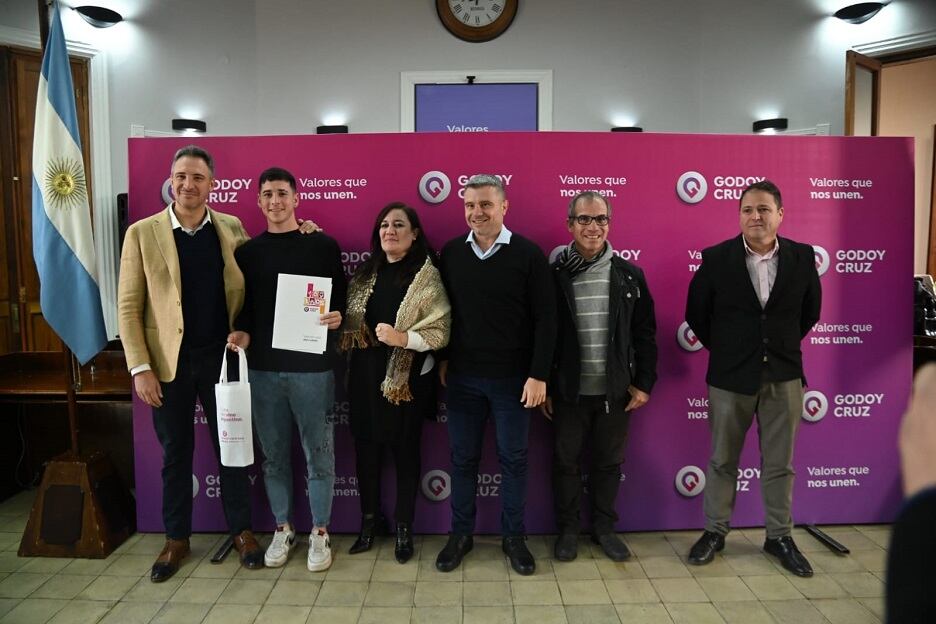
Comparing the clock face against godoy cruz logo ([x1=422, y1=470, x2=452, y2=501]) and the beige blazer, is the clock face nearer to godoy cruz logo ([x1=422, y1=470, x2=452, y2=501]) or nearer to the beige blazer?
the beige blazer

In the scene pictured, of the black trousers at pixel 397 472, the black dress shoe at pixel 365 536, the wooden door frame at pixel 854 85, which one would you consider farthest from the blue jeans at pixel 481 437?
the wooden door frame at pixel 854 85

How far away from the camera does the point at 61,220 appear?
2.71m

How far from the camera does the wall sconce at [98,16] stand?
527 centimetres

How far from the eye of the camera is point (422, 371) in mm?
2578

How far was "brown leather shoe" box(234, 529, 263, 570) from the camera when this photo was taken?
2.62 m

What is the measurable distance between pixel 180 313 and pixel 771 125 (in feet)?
18.9

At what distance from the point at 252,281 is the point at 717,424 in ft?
7.24

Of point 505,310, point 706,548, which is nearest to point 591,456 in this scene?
point 706,548

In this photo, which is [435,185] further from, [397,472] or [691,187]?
[397,472]

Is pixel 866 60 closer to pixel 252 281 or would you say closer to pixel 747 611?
pixel 747 611

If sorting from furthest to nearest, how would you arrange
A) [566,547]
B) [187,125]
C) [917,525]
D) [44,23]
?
[187,125] → [44,23] → [566,547] → [917,525]

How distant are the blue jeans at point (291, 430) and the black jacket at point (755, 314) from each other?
179cm

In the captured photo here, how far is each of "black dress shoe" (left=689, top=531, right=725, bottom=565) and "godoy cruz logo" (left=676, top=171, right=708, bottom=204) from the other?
162 cm

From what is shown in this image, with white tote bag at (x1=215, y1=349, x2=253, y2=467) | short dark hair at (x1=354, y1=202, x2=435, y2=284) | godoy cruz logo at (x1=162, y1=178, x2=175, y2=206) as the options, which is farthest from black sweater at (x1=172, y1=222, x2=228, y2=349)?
short dark hair at (x1=354, y1=202, x2=435, y2=284)
